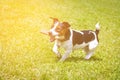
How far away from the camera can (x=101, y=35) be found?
13.3 m

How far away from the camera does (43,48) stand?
10.1 meters

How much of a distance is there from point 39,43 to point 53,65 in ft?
6.66

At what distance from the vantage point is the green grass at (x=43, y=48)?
27.3 ft

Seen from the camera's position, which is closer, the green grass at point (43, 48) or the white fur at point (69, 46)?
the green grass at point (43, 48)

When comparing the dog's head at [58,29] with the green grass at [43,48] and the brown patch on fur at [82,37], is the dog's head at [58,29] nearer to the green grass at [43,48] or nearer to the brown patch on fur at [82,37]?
the brown patch on fur at [82,37]

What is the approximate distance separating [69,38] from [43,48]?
1635mm

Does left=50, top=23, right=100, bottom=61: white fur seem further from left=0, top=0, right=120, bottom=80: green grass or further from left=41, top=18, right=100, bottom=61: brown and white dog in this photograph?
left=0, top=0, right=120, bottom=80: green grass

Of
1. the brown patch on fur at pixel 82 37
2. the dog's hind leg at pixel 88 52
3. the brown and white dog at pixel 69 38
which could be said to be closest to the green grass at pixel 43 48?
the dog's hind leg at pixel 88 52

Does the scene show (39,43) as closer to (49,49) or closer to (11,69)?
(49,49)

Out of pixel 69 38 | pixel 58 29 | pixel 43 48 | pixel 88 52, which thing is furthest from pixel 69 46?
Answer: pixel 43 48

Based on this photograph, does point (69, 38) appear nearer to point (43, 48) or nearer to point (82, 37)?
point (82, 37)

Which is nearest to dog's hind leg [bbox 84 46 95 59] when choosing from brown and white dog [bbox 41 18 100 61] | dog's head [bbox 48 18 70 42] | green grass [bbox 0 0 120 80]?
brown and white dog [bbox 41 18 100 61]

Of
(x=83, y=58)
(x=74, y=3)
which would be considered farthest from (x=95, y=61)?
(x=74, y=3)

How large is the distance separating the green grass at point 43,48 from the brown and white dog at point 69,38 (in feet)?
1.08
